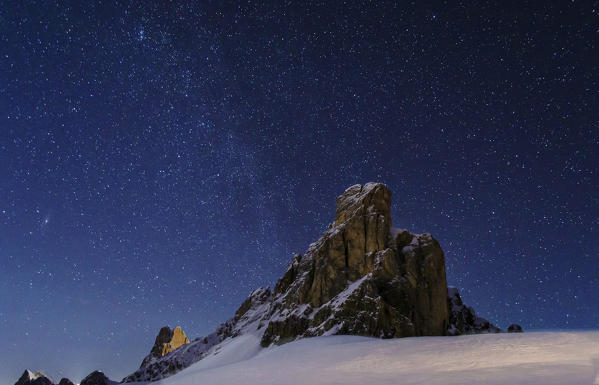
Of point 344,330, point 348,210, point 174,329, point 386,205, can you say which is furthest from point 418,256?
point 174,329

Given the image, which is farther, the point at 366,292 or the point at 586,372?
the point at 366,292

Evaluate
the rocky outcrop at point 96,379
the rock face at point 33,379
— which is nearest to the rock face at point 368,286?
the rocky outcrop at point 96,379

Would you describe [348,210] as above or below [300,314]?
above

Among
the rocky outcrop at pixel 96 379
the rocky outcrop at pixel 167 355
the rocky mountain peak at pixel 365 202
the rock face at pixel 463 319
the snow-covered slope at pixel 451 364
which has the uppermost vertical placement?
the rocky mountain peak at pixel 365 202

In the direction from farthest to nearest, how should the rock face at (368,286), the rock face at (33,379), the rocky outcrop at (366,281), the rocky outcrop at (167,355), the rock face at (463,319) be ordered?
the rock face at (33,379)
the rocky outcrop at (167,355)
the rock face at (463,319)
the rock face at (368,286)
the rocky outcrop at (366,281)

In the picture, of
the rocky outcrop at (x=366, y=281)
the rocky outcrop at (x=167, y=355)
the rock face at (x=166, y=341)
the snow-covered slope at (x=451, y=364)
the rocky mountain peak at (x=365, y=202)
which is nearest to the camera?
→ the snow-covered slope at (x=451, y=364)

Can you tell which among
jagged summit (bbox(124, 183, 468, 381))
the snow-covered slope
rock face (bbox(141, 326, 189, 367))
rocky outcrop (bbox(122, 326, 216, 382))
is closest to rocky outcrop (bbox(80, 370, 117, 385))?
rocky outcrop (bbox(122, 326, 216, 382))

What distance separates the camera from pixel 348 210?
68.6 metres

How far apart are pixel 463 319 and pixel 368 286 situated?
34.7 m

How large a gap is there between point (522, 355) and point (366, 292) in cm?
4142

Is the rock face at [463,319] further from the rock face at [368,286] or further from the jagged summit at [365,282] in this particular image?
the jagged summit at [365,282]

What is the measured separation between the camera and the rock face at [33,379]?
139 meters

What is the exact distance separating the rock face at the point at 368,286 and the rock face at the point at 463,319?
251 millimetres

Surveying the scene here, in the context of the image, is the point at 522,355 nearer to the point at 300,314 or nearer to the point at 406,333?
the point at 406,333
